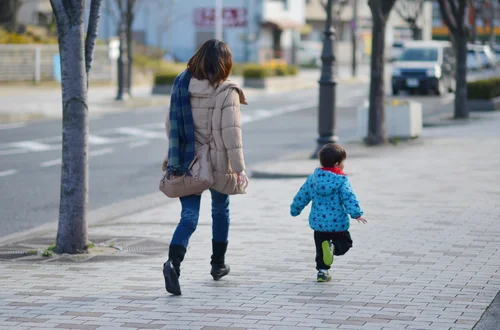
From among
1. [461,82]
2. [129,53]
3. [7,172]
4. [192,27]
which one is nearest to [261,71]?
[129,53]

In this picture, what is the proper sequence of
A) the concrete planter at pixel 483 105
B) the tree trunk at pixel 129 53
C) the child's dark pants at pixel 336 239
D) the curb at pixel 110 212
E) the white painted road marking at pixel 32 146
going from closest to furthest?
the child's dark pants at pixel 336 239 → the curb at pixel 110 212 → the white painted road marking at pixel 32 146 → the concrete planter at pixel 483 105 → the tree trunk at pixel 129 53

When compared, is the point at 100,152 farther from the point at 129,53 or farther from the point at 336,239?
the point at 129,53

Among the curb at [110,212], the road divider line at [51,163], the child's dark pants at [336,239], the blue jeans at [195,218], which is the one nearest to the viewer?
the blue jeans at [195,218]

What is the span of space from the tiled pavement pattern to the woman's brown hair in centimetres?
138

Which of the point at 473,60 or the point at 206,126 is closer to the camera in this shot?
the point at 206,126

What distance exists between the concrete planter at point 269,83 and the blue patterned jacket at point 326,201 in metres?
35.1

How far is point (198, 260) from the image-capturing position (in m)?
8.37

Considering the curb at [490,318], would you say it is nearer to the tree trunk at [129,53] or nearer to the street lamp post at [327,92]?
the street lamp post at [327,92]

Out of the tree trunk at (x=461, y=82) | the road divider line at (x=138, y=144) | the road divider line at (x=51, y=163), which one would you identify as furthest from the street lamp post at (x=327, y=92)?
the tree trunk at (x=461, y=82)

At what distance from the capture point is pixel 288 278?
297 inches

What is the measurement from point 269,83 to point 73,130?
34487mm

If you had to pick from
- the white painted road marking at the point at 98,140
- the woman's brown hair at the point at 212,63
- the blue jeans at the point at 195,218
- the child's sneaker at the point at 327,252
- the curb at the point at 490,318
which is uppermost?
the woman's brown hair at the point at 212,63

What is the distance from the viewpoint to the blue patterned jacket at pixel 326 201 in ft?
24.0

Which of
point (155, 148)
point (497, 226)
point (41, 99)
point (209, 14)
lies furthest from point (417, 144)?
point (209, 14)
